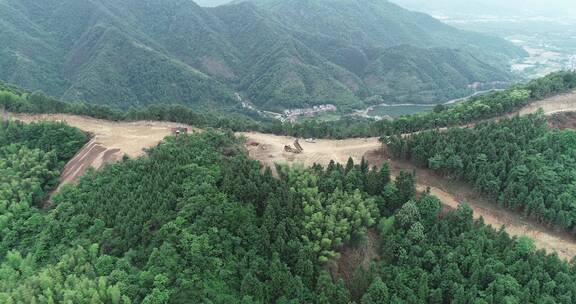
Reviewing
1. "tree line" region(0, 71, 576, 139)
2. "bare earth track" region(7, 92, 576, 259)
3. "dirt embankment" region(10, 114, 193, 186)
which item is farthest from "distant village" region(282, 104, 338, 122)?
"bare earth track" region(7, 92, 576, 259)

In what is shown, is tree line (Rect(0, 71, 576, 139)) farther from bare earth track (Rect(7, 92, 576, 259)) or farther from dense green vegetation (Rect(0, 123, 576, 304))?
dense green vegetation (Rect(0, 123, 576, 304))

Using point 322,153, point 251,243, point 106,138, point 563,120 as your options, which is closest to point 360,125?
point 322,153

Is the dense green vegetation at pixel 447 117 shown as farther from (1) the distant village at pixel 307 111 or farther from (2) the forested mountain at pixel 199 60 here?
(2) the forested mountain at pixel 199 60

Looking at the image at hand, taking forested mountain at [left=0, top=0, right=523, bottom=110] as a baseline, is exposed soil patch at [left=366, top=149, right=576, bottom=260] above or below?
below

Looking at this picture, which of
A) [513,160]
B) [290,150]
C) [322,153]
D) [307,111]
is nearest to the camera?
[513,160]

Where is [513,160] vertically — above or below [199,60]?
below

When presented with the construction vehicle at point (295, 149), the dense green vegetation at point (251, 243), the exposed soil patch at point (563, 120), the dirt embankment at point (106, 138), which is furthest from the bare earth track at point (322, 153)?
the dense green vegetation at point (251, 243)

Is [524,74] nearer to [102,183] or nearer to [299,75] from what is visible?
[299,75]

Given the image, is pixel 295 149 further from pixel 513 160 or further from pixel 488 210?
pixel 513 160
